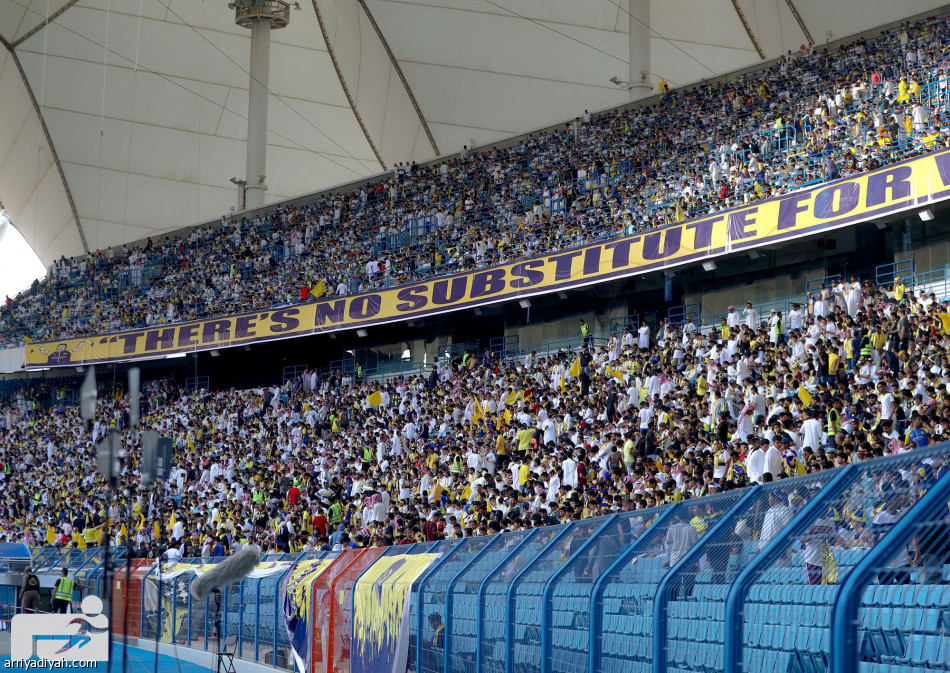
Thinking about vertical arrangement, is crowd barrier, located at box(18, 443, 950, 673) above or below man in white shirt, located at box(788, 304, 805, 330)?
below

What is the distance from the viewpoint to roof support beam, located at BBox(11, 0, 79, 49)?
46562 millimetres

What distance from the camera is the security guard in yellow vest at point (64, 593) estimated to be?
17.2 m

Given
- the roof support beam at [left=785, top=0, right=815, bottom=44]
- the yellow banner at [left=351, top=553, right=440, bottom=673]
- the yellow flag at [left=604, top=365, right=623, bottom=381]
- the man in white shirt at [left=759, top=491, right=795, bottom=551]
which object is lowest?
the yellow banner at [left=351, top=553, right=440, bottom=673]

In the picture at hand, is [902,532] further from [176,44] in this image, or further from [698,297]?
[176,44]

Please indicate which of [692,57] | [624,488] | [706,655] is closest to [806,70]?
[692,57]

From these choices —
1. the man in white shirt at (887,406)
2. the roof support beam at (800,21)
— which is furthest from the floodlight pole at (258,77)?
the man in white shirt at (887,406)

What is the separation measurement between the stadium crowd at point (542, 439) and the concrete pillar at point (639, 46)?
10.8 m

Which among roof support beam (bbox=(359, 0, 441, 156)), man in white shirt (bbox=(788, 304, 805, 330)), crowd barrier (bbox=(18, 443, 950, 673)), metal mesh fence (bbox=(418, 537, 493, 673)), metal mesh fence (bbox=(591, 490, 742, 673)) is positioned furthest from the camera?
roof support beam (bbox=(359, 0, 441, 156))

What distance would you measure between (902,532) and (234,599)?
10.6 m

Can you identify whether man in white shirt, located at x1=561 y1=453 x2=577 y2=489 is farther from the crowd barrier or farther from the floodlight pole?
the floodlight pole

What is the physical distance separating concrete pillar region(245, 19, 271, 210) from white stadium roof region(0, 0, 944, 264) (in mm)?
3971

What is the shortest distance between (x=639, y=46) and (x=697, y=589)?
32.1m

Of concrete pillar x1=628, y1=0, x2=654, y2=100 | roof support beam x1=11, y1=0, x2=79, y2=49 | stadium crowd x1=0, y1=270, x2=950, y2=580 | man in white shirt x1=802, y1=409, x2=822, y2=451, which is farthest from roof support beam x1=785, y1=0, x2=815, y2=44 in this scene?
roof support beam x1=11, y1=0, x2=79, y2=49

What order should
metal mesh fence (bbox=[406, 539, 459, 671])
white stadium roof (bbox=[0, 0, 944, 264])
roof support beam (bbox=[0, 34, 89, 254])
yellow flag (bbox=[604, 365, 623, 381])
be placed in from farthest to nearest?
roof support beam (bbox=[0, 34, 89, 254]) < white stadium roof (bbox=[0, 0, 944, 264]) < yellow flag (bbox=[604, 365, 623, 381]) < metal mesh fence (bbox=[406, 539, 459, 671])
